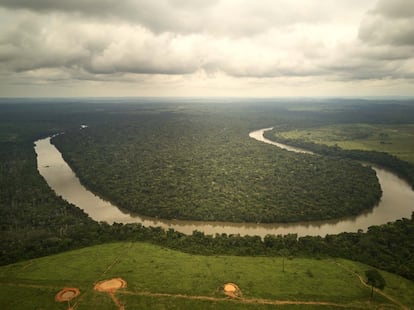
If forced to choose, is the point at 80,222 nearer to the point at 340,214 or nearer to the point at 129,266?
the point at 129,266

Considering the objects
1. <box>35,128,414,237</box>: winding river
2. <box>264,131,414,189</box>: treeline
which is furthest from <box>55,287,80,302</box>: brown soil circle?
<box>264,131,414,189</box>: treeline

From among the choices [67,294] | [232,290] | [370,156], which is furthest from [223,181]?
[370,156]

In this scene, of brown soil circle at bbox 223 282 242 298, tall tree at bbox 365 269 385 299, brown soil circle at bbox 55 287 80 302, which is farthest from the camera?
brown soil circle at bbox 223 282 242 298

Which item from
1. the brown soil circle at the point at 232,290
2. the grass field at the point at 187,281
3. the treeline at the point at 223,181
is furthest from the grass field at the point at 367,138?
the brown soil circle at the point at 232,290

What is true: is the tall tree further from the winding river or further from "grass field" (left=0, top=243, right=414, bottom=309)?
the winding river

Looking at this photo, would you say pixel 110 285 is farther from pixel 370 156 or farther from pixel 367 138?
pixel 367 138
